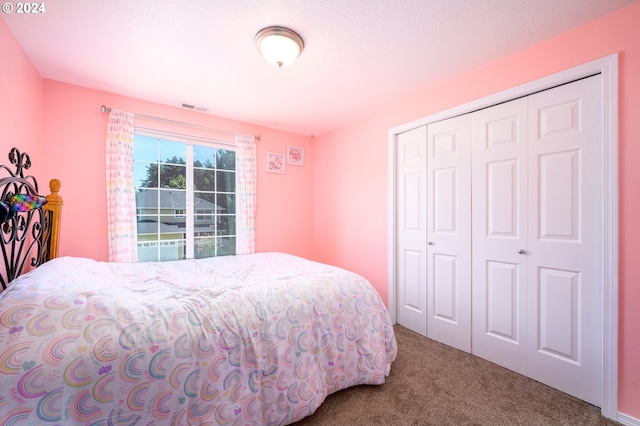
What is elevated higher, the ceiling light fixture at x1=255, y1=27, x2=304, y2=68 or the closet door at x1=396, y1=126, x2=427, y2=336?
the ceiling light fixture at x1=255, y1=27, x2=304, y2=68

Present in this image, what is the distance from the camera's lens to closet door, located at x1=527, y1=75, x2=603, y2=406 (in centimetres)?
166

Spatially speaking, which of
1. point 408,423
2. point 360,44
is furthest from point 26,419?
point 360,44

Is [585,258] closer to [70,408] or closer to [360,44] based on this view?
[360,44]

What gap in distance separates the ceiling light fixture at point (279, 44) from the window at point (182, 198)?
1838mm

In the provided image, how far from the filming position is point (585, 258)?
1693 mm

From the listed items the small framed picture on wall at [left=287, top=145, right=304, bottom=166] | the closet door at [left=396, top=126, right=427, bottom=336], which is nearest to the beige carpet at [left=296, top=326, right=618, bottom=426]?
the closet door at [left=396, top=126, right=427, bottom=336]

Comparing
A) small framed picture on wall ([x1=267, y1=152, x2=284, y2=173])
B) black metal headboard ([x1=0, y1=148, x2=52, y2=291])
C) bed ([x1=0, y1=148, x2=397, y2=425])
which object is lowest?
bed ([x1=0, y1=148, x2=397, y2=425])

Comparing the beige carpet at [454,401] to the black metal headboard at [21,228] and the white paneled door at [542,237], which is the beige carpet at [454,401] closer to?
the white paneled door at [542,237]

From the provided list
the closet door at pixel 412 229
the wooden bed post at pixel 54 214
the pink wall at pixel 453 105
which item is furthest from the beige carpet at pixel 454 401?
the wooden bed post at pixel 54 214

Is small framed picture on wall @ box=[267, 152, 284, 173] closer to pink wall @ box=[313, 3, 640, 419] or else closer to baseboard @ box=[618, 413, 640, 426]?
pink wall @ box=[313, 3, 640, 419]

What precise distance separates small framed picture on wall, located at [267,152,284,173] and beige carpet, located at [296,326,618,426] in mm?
2772

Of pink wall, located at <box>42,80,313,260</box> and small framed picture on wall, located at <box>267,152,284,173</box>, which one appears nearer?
pink wall, located at <box>42,80,313,260</box>

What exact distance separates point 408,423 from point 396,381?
14.9 inches

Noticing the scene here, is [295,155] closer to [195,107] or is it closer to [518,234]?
[195,107]
